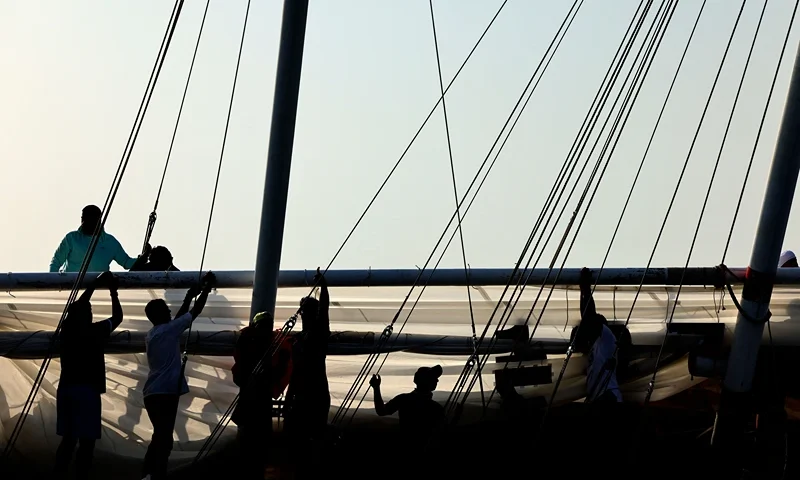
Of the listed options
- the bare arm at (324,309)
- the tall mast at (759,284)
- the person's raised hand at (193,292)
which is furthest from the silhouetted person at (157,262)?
the tall mast at (759,284)

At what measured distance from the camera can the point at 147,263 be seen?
45.5 feet

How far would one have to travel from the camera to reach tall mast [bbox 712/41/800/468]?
36.9 ft

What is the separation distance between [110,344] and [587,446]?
4923 mm

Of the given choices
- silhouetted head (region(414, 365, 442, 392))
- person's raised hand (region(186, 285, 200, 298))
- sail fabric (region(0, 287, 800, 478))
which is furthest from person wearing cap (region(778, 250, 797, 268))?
person's raised hand (region(186, 285, 200, 298))

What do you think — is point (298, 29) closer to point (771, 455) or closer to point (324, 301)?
point (324, 301)

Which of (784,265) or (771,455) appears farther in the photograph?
(784,265)

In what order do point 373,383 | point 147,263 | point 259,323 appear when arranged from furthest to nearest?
point 147,263, point 373,383, point 259,323

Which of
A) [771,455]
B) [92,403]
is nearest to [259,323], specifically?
[92,403]

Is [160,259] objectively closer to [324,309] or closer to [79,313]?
[79,313]

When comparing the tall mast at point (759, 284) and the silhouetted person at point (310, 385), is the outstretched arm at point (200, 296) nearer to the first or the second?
the silhouetted person at point (310, 385)

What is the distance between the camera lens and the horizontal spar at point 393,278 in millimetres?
12914

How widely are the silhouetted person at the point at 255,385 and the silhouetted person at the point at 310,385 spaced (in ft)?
0.58

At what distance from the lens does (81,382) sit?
11.6 metres

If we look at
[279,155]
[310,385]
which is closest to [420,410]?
[310,385]
